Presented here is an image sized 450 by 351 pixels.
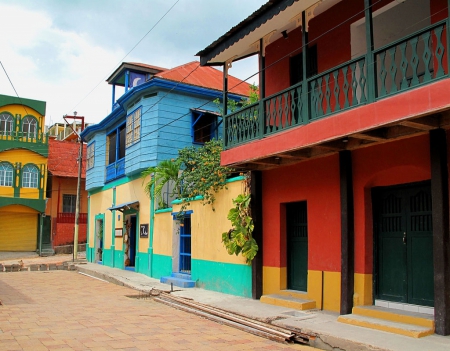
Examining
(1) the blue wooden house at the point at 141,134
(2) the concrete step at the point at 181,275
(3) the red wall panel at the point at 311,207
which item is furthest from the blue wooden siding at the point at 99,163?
(3) the red wall panel at the point at 311,207

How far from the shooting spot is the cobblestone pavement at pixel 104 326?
7.29m

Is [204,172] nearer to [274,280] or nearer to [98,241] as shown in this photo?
[274,280]

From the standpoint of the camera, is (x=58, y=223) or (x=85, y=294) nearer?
(x=85, y=294)

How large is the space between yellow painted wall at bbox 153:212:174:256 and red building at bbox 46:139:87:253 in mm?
17443

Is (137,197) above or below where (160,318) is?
above

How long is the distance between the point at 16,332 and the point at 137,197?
36.9 ft

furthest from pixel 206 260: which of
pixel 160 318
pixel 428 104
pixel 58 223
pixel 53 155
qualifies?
pixel 53 155

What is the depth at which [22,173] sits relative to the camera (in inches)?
1249

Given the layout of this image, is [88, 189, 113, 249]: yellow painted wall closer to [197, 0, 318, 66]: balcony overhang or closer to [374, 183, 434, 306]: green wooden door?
[197, 0, 318, 66]: balcony overhang

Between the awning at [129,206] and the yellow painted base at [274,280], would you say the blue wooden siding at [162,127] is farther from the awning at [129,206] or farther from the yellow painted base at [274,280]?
the yellow painted base at [274,280]

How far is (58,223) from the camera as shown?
106 ft

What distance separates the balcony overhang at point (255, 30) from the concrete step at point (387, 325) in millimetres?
5734

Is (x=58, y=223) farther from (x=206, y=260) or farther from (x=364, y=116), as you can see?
(x=364, y=116)

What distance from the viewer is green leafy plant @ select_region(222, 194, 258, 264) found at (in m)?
11.1
